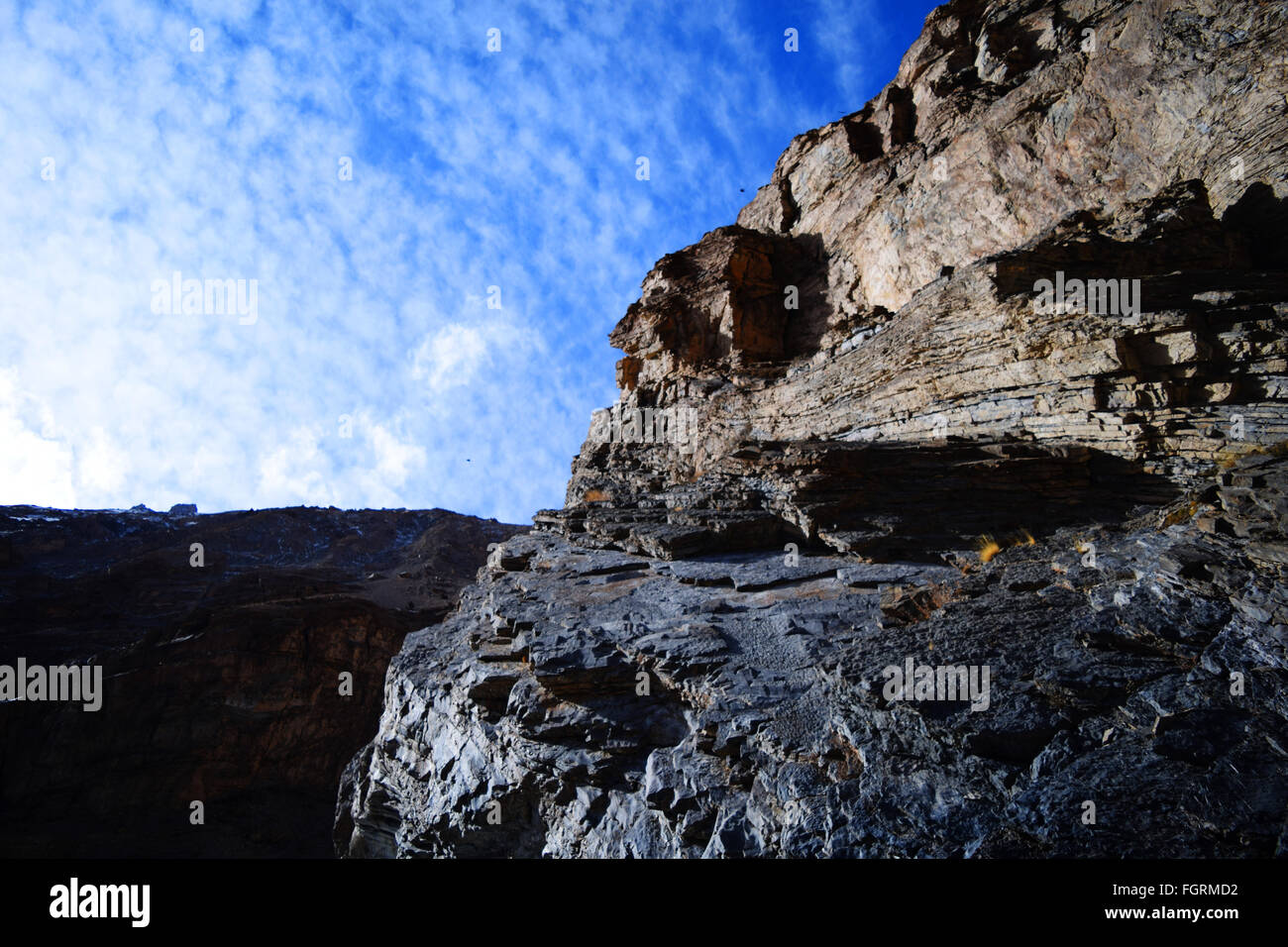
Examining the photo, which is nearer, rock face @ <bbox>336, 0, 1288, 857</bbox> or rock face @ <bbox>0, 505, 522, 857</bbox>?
rock face @ <bbox>336, 0, 1288, 857</bbox>

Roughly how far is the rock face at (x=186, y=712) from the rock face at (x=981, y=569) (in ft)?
58.8

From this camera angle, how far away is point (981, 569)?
10.3 m

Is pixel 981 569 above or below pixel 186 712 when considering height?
above

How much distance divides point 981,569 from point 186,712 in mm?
39608

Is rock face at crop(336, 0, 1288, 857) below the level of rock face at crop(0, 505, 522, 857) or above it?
Result: above

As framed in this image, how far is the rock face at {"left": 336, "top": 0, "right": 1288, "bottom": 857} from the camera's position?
248 inches

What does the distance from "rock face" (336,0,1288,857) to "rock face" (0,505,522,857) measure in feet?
58.8

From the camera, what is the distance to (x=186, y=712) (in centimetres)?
3212

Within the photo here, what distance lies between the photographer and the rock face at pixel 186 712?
2967 cm

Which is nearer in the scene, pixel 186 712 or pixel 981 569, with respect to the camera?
pixel 981 569

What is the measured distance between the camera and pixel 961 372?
16250 millimetres
